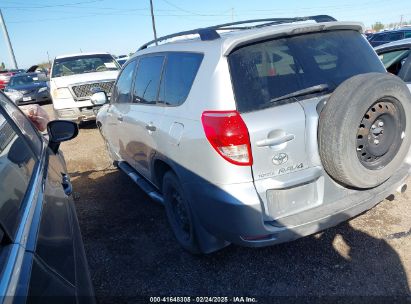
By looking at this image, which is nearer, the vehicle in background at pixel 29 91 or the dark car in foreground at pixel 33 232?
the dark car in foreground at pixel 33 232

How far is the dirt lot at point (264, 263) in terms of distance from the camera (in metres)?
2.58

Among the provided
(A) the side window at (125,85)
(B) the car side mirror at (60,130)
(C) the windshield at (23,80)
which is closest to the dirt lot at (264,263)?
(B) the car side mirror at (60,130)

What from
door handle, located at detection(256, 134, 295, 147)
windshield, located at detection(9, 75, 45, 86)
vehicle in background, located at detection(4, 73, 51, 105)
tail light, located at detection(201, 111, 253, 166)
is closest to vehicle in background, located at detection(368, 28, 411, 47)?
vehicle in background, located at detection(4, 73, 51, 105)

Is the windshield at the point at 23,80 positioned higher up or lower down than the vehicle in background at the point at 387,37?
lower down

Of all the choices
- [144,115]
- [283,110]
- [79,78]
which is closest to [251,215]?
[283,110]

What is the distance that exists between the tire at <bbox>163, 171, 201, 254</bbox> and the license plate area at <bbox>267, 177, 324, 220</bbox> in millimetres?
755

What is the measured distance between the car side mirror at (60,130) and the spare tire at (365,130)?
1.98 m

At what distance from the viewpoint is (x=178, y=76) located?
9.27ft

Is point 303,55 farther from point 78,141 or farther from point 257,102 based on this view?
point 78,141

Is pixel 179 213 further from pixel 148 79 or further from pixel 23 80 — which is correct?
pixel 23 80

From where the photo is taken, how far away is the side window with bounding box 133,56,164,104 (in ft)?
10.6

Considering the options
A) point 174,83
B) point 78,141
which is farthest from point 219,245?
point 78,141

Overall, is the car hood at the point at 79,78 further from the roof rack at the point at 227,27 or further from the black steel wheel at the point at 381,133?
the black steel wheel at the point at 381,133

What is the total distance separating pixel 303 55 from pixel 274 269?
1.74 meters
